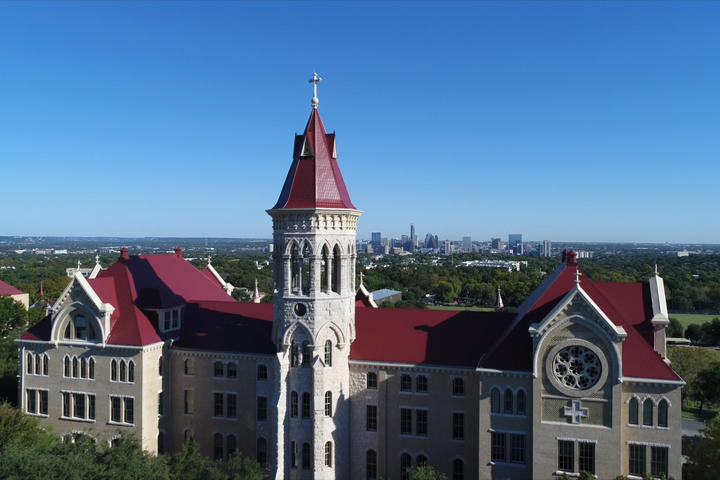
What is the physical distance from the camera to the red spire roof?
129ft

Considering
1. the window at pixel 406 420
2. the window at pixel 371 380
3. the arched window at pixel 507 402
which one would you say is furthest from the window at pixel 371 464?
the arched window at pixel 507 402

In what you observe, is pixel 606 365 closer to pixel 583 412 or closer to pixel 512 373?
pixel 583 412

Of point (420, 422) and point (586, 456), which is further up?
point (420, 422)

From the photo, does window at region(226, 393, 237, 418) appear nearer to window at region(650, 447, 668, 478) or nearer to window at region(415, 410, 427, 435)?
window at region(415, 410, 427, 435)

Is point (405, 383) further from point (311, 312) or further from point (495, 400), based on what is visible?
point (311, 312)

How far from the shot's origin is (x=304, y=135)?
40.5 m

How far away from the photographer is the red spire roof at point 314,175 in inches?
1549

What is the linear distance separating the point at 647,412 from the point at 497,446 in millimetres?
9434

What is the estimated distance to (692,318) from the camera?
138625 mm

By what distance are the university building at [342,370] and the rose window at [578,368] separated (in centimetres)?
9

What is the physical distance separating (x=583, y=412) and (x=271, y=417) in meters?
22.2

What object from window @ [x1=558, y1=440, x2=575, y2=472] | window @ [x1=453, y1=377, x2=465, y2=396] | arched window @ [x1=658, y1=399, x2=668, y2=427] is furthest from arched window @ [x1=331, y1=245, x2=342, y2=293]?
arched window @ [x1=658, y1=399, x2=668, y2=427]

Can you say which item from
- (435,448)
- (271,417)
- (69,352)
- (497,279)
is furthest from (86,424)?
(497,279)

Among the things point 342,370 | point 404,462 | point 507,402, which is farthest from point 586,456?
point 342,370
